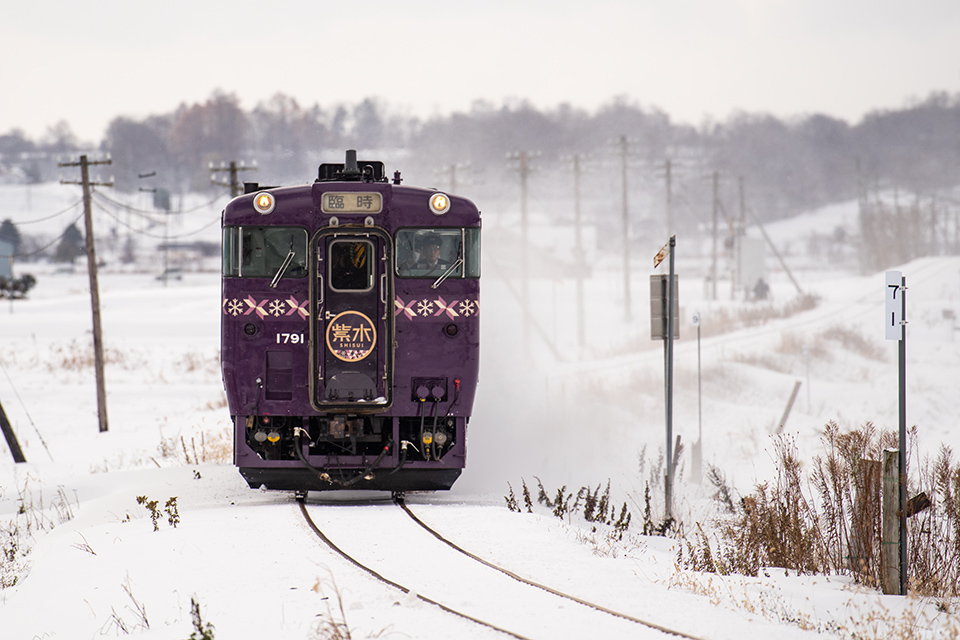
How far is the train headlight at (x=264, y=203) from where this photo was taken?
10.7 metres

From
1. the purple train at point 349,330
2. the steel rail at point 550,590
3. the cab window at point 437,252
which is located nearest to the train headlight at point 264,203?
the purple train at point 349,330

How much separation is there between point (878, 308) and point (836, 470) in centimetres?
4293

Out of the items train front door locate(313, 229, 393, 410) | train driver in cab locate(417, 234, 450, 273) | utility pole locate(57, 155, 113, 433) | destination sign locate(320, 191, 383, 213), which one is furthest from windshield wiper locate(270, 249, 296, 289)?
utility pole locate(57, 155, 113, 433)

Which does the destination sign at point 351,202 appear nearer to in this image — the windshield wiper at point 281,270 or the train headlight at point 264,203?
the train headlight at point 264,203

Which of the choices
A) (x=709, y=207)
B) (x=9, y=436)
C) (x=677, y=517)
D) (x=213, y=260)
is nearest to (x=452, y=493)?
(x=677, y=517)

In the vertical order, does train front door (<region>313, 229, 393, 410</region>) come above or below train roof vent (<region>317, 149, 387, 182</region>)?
below

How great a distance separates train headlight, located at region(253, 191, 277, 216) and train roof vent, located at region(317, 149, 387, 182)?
94cm

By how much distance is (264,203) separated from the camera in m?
10.8

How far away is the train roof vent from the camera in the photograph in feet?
38.4

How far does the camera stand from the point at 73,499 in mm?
14539

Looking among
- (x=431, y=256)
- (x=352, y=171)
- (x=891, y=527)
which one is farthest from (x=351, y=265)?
(x=891, y=527)

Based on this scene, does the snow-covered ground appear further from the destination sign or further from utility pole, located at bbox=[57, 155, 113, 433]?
the destination sign

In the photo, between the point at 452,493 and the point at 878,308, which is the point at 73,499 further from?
the point at 878,308

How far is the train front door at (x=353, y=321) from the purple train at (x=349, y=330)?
0.04ft
